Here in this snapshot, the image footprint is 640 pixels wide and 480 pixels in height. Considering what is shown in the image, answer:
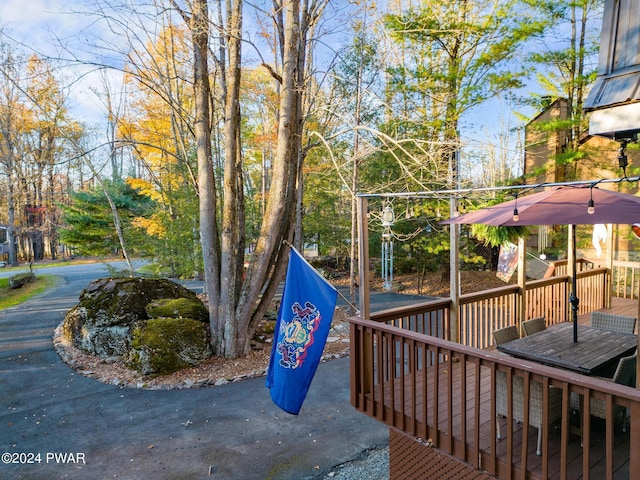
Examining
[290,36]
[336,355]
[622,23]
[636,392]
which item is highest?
[290,36]

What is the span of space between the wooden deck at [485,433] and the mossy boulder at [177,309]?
15.4 ft

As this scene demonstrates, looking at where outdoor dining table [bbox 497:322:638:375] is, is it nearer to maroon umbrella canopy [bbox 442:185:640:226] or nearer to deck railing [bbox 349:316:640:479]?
deck railing [bbox 349:316:640:479]

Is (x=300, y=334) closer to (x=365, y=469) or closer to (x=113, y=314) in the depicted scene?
(x=365, y=469)

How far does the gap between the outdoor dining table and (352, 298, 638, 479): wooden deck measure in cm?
46

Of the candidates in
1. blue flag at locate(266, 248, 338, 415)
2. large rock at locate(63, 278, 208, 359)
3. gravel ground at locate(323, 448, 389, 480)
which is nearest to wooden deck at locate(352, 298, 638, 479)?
blue flag at locate(266, 248, 338, 415)

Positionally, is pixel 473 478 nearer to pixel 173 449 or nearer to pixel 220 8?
pixel 173 449

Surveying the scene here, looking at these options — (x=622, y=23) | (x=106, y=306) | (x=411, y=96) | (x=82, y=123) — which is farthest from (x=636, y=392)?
(x=82, y=123)

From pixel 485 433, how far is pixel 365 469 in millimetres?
1530

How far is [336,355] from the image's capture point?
740cm

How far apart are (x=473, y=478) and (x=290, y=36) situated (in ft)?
21.7

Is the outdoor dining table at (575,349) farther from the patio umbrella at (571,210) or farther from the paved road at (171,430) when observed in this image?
the paved road at (171,430)

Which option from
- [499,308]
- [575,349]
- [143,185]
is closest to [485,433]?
[575,349]

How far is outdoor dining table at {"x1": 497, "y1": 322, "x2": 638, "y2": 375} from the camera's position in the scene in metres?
3.18

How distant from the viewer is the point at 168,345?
6828 mm
